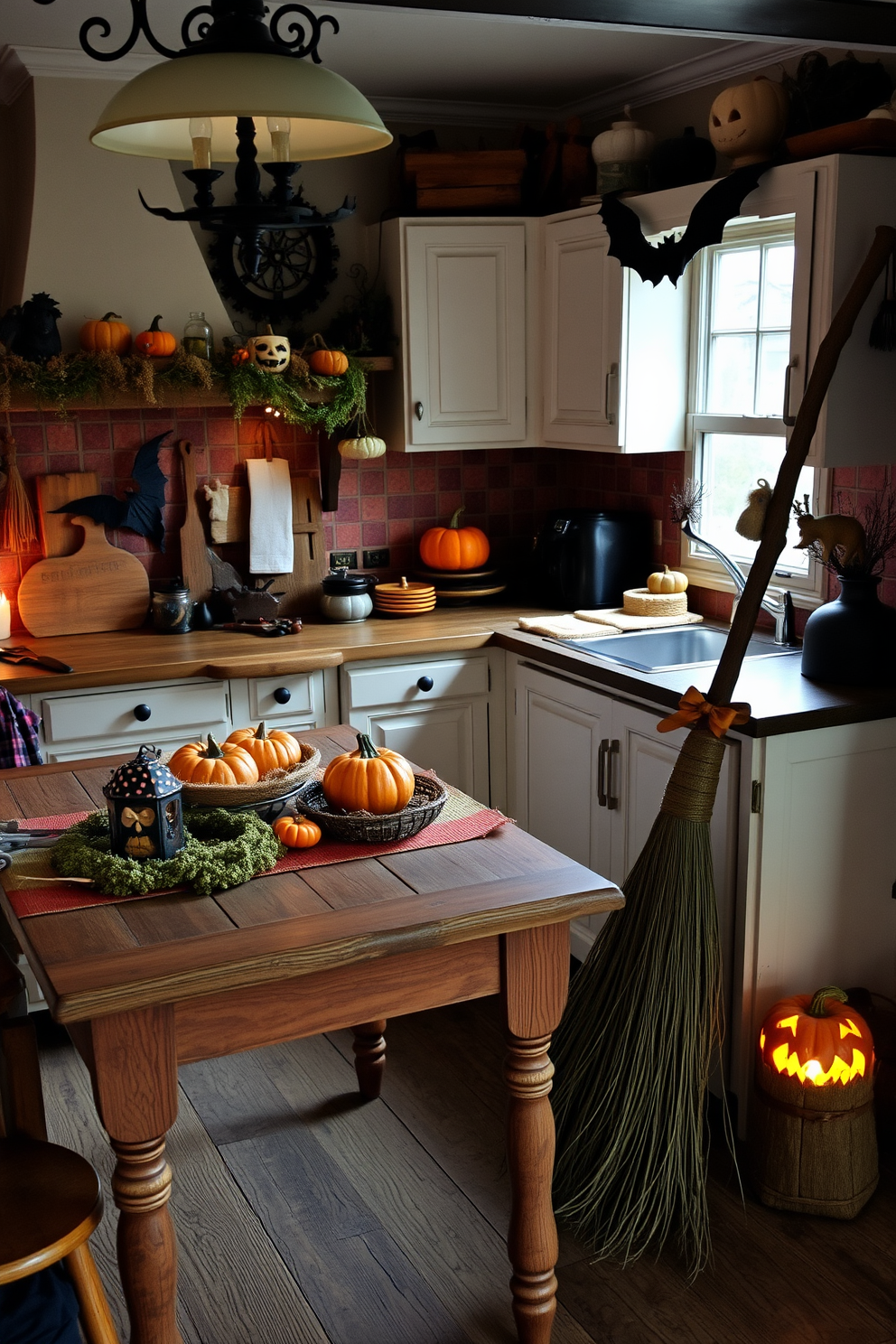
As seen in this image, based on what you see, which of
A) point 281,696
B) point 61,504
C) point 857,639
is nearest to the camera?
point 857,639

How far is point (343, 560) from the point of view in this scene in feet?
14.2

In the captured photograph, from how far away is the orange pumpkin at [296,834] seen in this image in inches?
84.0

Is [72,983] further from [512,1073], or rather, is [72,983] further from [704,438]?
[704,438]

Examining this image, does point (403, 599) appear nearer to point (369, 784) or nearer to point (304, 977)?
point (369, 784)

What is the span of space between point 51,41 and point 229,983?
2817mm

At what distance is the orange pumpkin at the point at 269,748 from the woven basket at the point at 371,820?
3.8 inches

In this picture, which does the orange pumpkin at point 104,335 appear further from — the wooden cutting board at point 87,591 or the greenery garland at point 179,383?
the wooden cutting board at point 87,591

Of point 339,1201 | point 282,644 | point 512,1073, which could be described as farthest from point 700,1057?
point 282,644

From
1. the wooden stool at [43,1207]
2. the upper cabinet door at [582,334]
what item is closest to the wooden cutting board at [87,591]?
the upper cabinet door at [582,334]

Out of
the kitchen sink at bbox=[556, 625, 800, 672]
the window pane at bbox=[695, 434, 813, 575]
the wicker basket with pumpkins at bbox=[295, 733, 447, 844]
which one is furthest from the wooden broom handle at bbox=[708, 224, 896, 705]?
the window pane at bbox=[695, 434, 813, 575]

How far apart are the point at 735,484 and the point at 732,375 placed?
33cm

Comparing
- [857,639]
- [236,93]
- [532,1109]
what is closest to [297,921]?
[532,1109]

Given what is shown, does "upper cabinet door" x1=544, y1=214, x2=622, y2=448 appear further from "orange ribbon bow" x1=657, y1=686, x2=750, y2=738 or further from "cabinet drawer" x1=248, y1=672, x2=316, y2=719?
"orange ribbon bow" x1=657, y1=686, x2=750, y2=738

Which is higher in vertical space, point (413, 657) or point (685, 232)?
point (685, 232)
